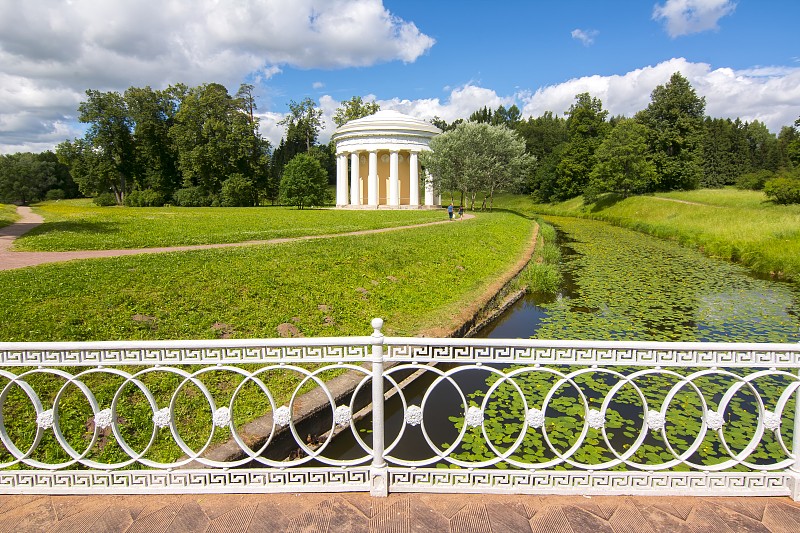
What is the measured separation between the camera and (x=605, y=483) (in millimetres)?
3010

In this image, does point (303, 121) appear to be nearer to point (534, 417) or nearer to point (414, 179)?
point (414, 179)

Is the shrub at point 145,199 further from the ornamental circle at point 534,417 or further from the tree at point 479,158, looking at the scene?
the ornamental circle at point 534,417

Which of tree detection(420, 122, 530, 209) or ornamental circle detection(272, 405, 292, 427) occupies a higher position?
tree detection(420, 122, 530, 209)

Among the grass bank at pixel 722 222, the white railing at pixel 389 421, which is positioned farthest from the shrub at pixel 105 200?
the white railing at pixel 389 421

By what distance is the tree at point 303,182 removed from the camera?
4162 cm

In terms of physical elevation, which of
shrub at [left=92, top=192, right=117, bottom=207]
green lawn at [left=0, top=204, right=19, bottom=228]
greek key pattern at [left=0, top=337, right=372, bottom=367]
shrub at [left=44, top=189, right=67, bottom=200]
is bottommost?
greek key pattern at [left=0, top=337, right=372, bottom=367]

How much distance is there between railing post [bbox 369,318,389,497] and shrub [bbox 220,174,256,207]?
1838 inches

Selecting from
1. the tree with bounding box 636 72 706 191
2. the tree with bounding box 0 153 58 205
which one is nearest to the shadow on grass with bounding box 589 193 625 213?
the tree with bounding box 636 72 706 191

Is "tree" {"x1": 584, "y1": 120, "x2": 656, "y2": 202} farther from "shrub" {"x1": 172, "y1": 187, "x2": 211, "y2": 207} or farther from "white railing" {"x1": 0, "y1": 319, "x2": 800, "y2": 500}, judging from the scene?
"shrub" {"x1": 172, "y1": 187, "x2": 211, "y2": 207}

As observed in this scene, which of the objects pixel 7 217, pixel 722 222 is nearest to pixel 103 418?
pixel 7 217

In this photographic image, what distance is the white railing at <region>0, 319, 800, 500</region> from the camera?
290 cm

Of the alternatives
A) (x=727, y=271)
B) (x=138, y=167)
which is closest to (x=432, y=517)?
(x=727, y=271)

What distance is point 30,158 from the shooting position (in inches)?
2832

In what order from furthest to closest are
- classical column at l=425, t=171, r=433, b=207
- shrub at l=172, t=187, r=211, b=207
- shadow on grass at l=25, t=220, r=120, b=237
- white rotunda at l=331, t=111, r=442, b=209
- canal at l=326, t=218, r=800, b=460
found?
shrub at l=172, t=187, r=211, b=207 → white rotunda at l=331, t=111, r=442, b=209 → classical column at l=425, t=171, r=433, b=207 → shadow on grass at l=25, t=220, r=120, b=237 → canal at l=326, t=218, r=800, b=460
